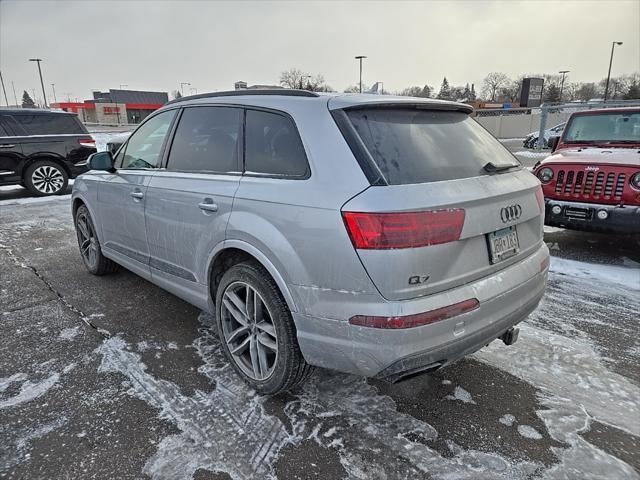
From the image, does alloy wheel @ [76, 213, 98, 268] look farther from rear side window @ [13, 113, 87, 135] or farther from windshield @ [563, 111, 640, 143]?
windshield @ [563, 111, 640, 143]

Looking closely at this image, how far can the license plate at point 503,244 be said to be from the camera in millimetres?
2270

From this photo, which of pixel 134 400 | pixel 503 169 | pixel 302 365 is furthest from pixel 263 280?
pixel 503 169

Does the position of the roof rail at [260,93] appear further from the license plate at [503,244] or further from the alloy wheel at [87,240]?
the alloy wheel at [87,240]

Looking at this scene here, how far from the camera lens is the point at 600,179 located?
527 cm

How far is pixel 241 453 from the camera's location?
2203 millimetres

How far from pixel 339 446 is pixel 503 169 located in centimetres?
182

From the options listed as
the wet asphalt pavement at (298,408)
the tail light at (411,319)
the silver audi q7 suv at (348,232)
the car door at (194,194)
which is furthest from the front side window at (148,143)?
the tail light at (411,319)

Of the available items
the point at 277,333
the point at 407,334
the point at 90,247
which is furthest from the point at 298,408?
the point at 90,247

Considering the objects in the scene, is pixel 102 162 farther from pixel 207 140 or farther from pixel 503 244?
pixel 503 244

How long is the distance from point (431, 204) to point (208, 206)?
56.9 inches

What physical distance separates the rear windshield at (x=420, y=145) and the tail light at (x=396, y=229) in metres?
0.22

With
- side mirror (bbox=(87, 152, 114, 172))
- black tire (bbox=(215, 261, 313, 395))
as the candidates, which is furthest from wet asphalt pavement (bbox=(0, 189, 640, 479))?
side mirror (bbox=(87, 152, 114, 172))

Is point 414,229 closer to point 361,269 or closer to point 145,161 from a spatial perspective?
point 361,269

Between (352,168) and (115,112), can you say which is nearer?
(352,168)
